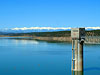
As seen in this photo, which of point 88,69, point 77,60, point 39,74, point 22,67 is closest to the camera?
point 77,60

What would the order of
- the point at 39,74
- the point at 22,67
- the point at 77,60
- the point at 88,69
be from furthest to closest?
the point at 22,67, the point at 88,69, the point at 39,74, the point at 77,60

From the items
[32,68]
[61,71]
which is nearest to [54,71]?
[61,71]

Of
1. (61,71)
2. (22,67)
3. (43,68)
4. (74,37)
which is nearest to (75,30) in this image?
(74,37)

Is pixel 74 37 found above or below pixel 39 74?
above

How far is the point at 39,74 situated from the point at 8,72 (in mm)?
4411

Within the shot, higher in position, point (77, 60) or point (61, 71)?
→ point (77, 60)

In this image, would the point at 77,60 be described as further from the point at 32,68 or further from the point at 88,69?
the point at 32,68

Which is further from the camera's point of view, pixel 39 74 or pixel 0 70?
pixel 0 70

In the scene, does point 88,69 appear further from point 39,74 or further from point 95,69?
point 39,74

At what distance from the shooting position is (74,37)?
27.3 meters

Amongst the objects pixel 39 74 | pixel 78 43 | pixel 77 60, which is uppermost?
pixel 78 43

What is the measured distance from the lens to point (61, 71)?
31.0 metres

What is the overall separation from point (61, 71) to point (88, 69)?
155 inches

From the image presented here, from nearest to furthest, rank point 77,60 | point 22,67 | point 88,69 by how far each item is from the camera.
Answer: point 77,60
point 88,69
point 22,67
